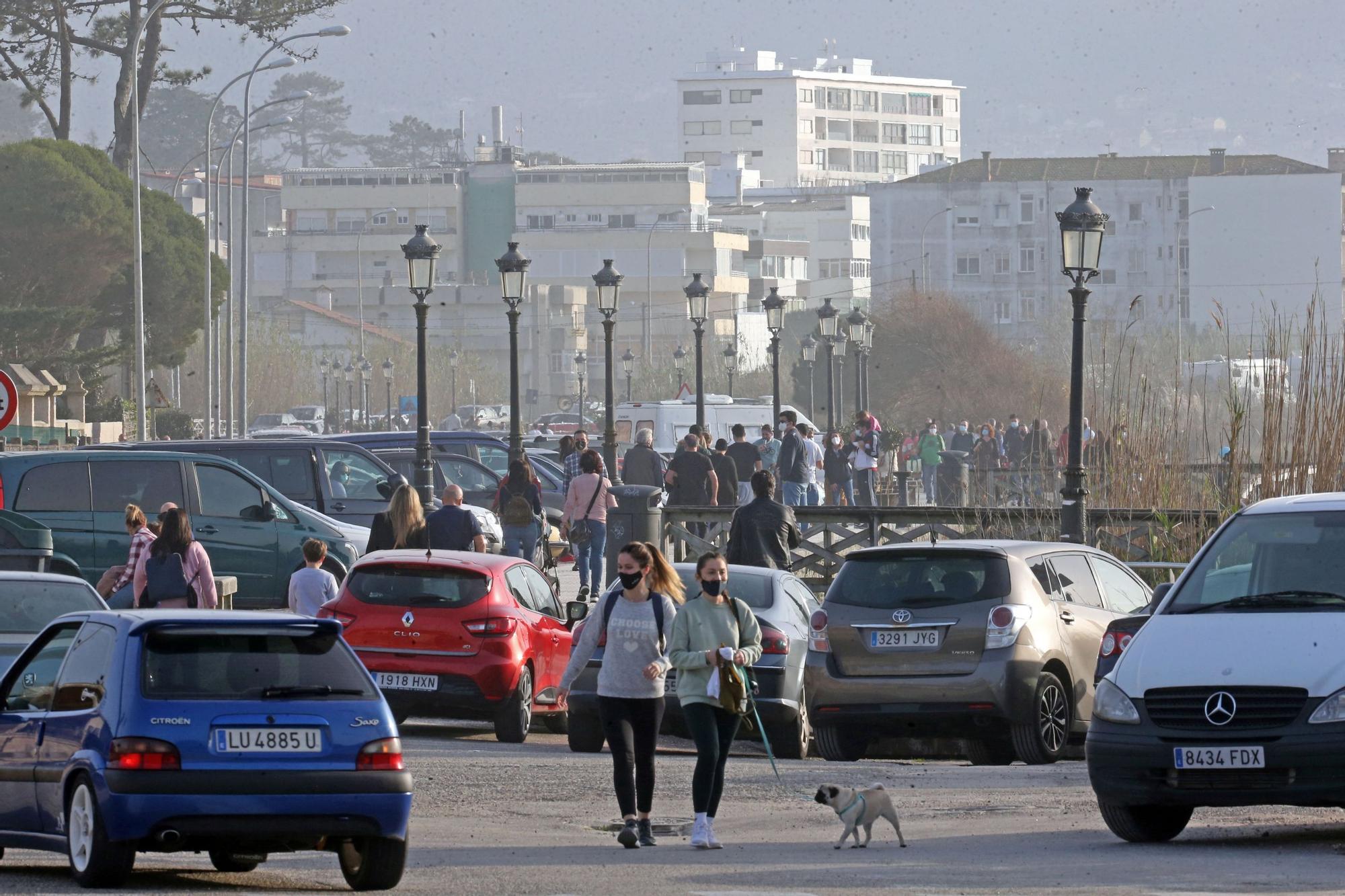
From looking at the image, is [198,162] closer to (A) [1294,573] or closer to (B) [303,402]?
(B) [303,402]

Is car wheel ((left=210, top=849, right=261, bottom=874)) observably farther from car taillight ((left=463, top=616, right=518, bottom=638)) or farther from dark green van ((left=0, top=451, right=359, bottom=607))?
dark green van ((left=0, top=451, right=359, bottom=607))

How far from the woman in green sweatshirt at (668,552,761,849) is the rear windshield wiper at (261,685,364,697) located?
6.68 ft

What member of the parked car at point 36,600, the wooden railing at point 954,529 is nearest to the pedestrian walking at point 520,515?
the wooden railing at point 954,529

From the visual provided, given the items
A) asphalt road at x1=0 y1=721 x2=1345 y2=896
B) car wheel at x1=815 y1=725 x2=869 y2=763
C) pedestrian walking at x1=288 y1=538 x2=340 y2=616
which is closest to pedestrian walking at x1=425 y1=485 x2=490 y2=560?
pedestrian walking at x1=288 y1=538 x2=340 y2=616

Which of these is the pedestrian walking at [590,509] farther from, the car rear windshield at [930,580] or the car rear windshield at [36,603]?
the car rear windshield at [36,603]

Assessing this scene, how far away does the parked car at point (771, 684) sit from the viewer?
51.0 ft

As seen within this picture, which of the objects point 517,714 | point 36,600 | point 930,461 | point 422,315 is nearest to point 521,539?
point 422,315

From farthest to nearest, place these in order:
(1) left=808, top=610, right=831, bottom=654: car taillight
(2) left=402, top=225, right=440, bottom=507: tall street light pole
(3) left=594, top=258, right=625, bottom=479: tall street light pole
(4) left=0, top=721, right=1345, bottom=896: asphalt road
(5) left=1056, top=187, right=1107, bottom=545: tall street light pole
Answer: (3) left=594, top=258, right=625, bottom=479: tall street light pole, (2) left=402, top=225, right=440, bottom=507: tall street light pole, (5) left=1056, top=187, right=1107, bottom=545: tall street light pole, (1) left=808, top=610, right=831, bottom=654: car taillight, (4) left=0, top=721, right=1345, bottom=896: asphalt road

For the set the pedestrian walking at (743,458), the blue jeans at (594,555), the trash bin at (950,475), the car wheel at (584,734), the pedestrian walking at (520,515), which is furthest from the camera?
the trash bin at (950,475)

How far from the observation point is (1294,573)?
10.8 m

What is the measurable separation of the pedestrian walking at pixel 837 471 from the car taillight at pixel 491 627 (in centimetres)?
2280

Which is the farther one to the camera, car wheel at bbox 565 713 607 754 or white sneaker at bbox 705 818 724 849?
car wheel at bbox 565 713 607 754

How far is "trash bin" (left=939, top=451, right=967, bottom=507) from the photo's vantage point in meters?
38.8

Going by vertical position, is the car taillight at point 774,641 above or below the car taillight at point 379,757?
below
